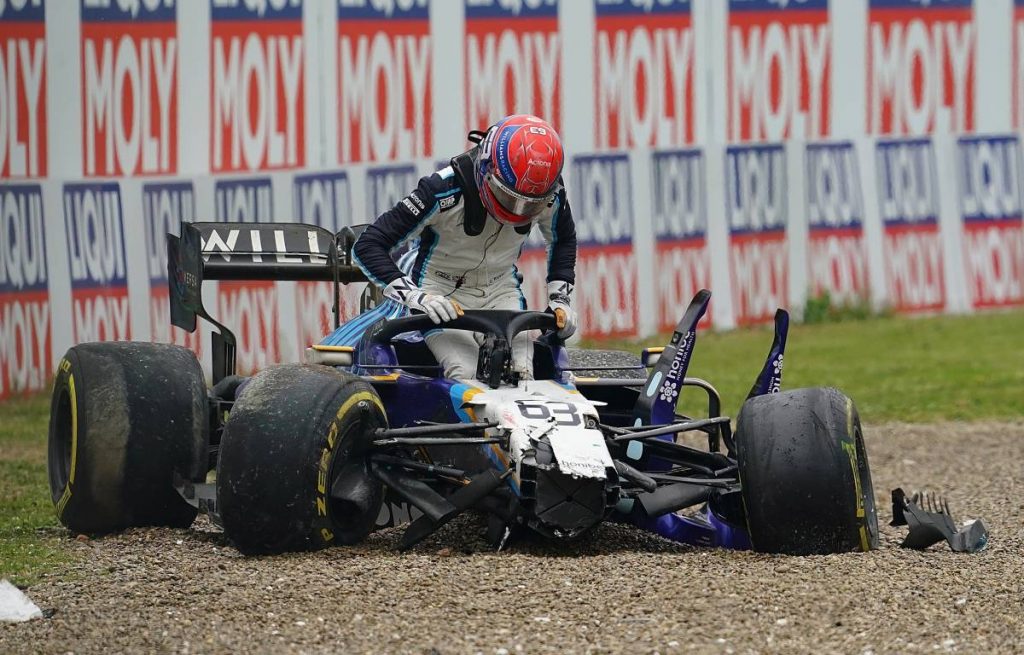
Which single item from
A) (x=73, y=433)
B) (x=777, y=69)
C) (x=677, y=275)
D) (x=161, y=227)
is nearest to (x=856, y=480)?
(x=73, y=433)

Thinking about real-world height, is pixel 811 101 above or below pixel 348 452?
above

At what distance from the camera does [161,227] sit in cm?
1498

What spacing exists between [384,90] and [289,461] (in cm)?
937

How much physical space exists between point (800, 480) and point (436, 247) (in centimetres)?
241

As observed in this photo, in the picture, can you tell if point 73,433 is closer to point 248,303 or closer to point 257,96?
point 248,303

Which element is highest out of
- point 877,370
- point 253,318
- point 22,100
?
point 22,100

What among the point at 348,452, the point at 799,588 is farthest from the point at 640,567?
the point at 348,452

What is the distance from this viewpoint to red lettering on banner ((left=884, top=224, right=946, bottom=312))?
→ 17.6 metres

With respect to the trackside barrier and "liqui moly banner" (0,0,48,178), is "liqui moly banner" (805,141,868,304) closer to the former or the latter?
the trackside barrier

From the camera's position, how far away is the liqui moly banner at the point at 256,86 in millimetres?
15445

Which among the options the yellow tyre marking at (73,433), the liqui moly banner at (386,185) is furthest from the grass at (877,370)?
the yellow tyre marking at (73,433)

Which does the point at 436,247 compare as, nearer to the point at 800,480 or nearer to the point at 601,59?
the point at 800,480

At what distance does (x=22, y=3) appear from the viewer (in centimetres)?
1471

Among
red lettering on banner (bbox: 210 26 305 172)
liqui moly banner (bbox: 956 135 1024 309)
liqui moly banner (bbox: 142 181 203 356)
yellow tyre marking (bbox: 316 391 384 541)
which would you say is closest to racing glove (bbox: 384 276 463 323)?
yellow tyre marking (bbox: 316 391 384 541)
